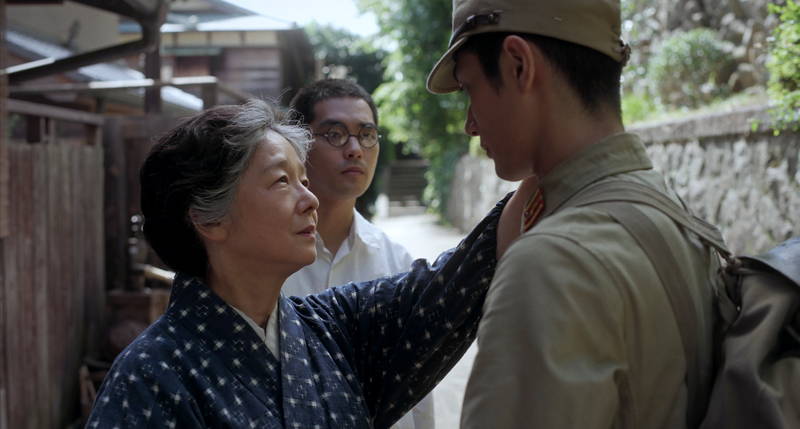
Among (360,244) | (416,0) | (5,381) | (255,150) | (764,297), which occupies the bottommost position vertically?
(5,381)

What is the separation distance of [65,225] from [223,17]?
6.56 m

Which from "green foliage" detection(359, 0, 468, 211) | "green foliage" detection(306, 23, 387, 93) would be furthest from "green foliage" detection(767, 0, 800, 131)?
"green foliage" detection(306, 23, 387, 93)

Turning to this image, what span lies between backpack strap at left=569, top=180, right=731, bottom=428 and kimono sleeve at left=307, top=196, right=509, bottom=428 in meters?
0.60

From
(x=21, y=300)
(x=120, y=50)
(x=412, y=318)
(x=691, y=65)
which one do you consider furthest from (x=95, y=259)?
(x=691, y=65)

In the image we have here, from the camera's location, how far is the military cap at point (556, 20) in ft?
4.11

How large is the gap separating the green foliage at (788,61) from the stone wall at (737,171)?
0.61 meters

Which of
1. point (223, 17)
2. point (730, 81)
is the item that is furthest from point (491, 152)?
point (223, 17)

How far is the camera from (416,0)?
16875mm

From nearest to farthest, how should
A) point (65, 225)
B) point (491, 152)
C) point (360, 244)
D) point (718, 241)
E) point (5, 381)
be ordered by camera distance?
point (718, 241) → point (491, 152) → point (360, 244) → point (5, 381) → point (65, 225)

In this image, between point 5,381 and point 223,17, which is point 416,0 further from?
point 5,381

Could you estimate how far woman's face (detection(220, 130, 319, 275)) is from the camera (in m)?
1.74

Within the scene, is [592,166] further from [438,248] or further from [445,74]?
[438,248]

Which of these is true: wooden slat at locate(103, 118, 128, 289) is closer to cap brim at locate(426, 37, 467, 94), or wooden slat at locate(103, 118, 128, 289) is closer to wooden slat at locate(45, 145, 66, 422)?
wooden slat at locate(45, 145, 66, 422)

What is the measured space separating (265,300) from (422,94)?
16.7m
